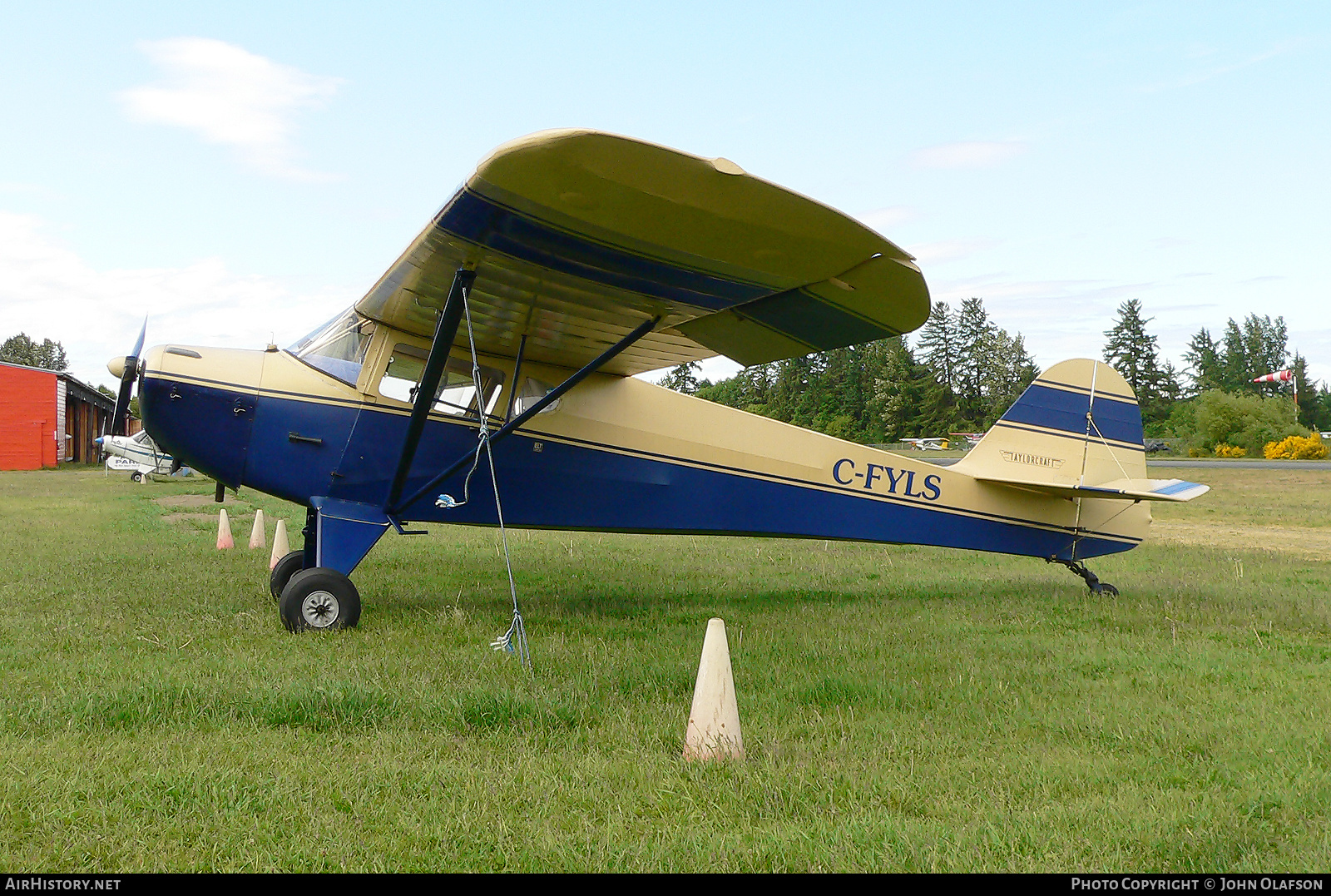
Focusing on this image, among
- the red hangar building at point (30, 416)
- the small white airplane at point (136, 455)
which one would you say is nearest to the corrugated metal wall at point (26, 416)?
the red hangar building at point (30, 416)

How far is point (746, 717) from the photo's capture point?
4445mm

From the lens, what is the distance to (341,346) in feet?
23.9

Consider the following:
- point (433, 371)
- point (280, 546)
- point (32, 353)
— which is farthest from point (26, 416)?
point (32, 353)

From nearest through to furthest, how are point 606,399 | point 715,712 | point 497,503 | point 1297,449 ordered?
point 715,712 < point 497,503 < point 606,399 < point 1297,449

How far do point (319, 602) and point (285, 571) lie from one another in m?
1.63

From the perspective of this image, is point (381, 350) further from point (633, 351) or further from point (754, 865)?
point (754, 865)

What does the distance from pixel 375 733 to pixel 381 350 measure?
13.0 feet

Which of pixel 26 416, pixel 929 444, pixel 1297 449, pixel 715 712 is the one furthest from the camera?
pixel 929 444

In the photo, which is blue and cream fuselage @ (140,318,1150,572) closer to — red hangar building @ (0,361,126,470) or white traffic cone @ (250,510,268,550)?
white traffic cone @ (250,510,268,550)

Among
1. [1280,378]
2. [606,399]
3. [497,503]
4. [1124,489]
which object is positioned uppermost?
[1280,378]

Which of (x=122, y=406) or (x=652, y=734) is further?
(x=122, y=406)

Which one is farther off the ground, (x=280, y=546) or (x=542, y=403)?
(x=542, y=403)

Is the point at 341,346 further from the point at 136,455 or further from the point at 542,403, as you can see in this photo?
the point at 136,455
